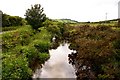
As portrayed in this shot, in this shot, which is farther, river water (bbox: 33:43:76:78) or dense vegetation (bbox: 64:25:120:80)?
river water (bbox: 33:43:76:78)

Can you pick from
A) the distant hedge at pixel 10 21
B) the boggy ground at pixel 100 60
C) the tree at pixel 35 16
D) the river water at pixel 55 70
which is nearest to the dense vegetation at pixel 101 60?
the boggy ground at pixel 100 60

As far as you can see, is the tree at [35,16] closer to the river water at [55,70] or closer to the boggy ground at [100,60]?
the river water at [55,70]

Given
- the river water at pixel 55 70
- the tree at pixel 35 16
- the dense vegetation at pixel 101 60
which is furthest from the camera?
the tree at pixel 35 16

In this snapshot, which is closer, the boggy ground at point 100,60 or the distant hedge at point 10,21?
the boggy ground at point 100,60

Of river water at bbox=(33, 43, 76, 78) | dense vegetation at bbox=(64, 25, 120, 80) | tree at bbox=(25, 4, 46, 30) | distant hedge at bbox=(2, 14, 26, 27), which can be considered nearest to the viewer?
dense vegetation at bbox=(64, 25, 120, 80)

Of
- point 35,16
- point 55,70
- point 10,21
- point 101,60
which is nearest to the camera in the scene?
point 101,60

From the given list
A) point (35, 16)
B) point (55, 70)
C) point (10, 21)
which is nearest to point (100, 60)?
point (55, 70)

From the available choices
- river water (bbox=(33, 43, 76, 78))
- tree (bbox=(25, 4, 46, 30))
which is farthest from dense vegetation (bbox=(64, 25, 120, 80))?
tree (bbox=(25, 4, 46, 30))

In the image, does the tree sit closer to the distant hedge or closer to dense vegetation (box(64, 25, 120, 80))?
the distant hedge

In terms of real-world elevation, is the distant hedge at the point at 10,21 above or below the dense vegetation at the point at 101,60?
above

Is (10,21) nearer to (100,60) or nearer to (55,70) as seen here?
(55,70)

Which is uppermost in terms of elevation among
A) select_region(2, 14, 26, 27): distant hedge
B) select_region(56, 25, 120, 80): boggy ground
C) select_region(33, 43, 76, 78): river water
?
select_region(2, 14, 26, 27): distant hedge

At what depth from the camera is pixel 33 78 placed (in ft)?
65.2

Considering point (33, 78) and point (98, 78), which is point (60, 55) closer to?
point (33, 78)
